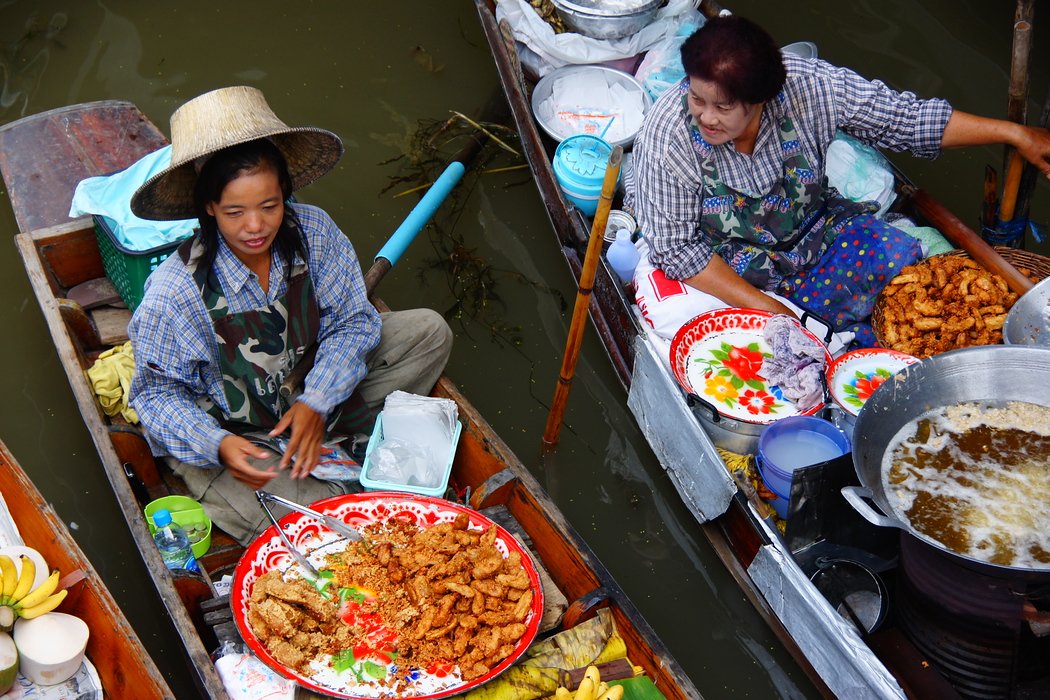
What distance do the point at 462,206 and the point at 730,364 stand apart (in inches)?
78.4

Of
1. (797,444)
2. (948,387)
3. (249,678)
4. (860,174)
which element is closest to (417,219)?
(797,444)

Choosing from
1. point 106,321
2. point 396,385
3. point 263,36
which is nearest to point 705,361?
point 396,385

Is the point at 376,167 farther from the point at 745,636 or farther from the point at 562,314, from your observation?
the point at 745,636

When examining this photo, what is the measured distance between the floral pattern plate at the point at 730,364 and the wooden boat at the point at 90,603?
187 cm

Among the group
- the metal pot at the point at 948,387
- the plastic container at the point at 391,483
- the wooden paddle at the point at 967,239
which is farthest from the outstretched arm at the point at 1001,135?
the plastic container at the point at 391,483

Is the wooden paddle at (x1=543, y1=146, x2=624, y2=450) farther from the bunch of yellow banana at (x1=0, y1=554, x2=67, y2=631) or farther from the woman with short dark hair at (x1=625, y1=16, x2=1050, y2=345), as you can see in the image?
the bunch of yellow banana at (x1=0, y1=554, x2=67, y2=631)

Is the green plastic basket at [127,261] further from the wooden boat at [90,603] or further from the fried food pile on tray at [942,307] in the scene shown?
the fried food pile on tray at [942,307]

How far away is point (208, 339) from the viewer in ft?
9.59

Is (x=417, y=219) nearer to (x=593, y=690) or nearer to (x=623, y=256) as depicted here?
(x=623, y=256)

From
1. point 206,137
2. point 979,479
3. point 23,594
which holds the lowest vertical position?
point 979,479

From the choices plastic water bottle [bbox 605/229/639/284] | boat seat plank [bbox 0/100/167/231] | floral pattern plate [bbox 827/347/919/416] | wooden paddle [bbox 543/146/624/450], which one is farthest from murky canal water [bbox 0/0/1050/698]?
floral pattern plate [bbox 827/347/919/416]

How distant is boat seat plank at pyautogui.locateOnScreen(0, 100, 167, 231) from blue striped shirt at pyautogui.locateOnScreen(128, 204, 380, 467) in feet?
4.60

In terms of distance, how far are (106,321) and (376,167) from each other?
194 cm

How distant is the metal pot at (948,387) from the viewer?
271cm
